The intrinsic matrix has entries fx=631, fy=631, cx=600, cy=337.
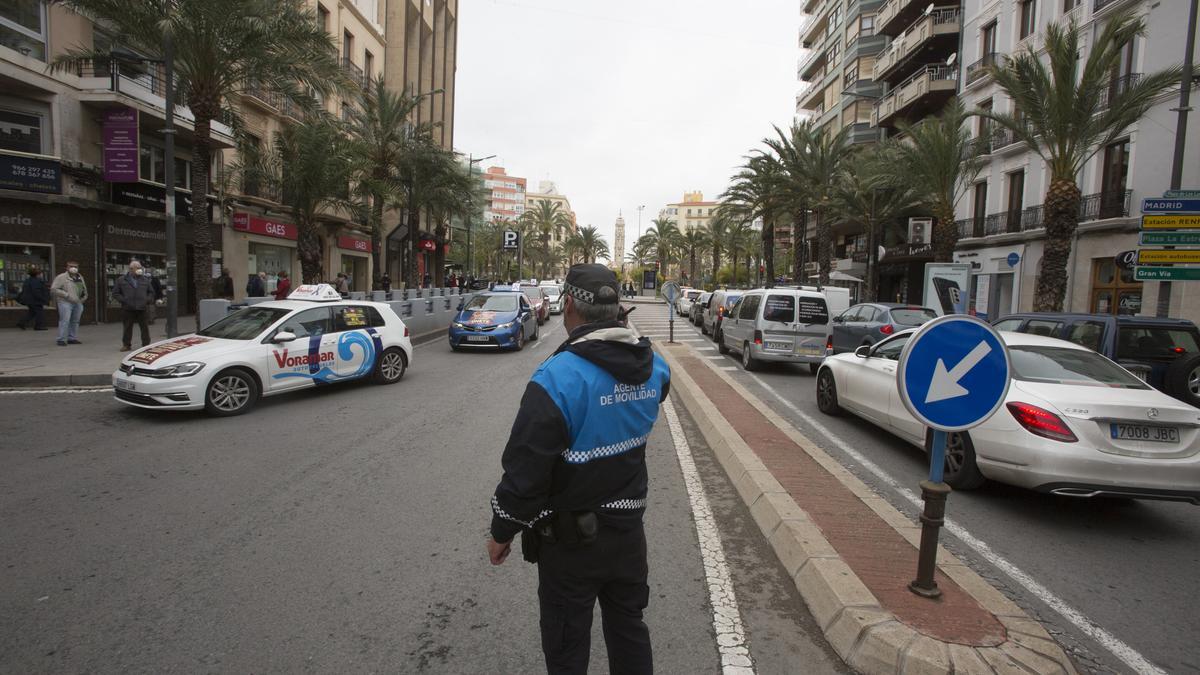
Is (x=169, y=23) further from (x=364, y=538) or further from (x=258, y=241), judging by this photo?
(x=258, y=241)

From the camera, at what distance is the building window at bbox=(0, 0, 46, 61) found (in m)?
16.0

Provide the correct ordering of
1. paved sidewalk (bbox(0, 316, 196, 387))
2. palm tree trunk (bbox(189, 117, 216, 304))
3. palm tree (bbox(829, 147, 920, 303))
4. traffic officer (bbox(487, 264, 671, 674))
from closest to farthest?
traffic officer (bbox(487, 264, 671, 674)) < paved sidewalk (bbox(0, 316, 196, 387)) < palm tree trunk (bbox(189, 117, 216, 304)) < palm tree (bbox(829, 147, 920, 303))

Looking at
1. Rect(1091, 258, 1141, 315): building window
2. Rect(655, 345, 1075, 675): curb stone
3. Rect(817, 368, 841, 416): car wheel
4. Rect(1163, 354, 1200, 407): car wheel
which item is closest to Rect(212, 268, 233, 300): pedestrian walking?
Rect(817, 368, 841, 416): car wheel

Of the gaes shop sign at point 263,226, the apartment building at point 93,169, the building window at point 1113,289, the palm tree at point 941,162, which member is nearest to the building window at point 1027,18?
the palm tree at point 941,162

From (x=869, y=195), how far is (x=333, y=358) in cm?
2914

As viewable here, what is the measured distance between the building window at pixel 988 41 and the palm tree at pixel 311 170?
29.4m

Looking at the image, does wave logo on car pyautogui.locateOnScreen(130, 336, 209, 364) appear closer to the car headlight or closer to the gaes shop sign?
the car headlight

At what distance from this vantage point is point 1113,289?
22703 mm

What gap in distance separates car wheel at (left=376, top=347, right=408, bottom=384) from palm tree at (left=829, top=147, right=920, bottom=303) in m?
24.5

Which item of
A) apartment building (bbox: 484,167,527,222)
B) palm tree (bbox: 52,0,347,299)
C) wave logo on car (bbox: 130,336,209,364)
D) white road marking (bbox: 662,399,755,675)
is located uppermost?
apartment building (bbox: 484,167,527,222)

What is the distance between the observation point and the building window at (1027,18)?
27094 millimetres

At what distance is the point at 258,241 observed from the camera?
26.8 meters

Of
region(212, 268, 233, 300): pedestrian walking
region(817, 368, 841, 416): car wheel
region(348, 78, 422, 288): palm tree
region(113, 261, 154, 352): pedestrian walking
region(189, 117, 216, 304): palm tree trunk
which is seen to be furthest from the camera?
region(348, 78, 422, 288): palm tree

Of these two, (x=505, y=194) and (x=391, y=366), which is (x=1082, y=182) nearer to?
(x=391, y=366)
